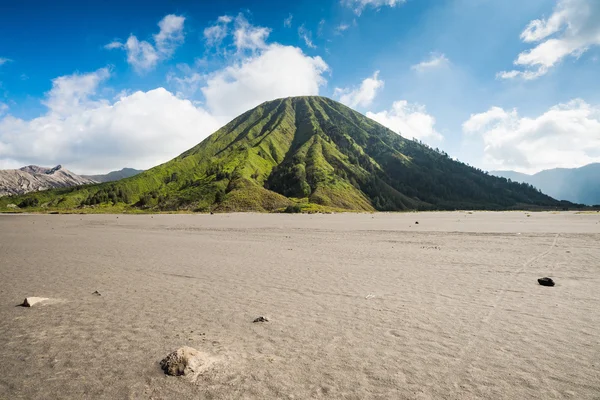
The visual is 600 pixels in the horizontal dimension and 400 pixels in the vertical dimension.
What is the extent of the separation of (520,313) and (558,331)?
1420mm

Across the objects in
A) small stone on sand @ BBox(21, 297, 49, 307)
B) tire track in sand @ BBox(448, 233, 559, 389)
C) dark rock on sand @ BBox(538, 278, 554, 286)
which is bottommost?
small stone on sand @ BBox(21, 297, 49, 307)

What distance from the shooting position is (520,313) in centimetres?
938

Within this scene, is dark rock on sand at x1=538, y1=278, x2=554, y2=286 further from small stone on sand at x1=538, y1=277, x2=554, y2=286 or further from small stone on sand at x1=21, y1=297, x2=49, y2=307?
small stone on sand at x1=21, y1=297, x2=49, y2=307

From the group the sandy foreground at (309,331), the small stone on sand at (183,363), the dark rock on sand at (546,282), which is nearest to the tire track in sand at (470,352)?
the sandy foreground at (309,331)

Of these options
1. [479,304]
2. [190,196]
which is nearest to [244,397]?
[479,304]

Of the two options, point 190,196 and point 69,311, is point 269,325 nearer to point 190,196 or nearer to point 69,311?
point 69,311

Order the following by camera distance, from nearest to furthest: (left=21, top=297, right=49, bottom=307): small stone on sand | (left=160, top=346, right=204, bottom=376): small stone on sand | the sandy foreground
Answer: the sandy foreground → (left=160, top=346, right=204, bottom=376): small stone on sand → (left=21, top=297, right=49, bottom=307): small stone on sand

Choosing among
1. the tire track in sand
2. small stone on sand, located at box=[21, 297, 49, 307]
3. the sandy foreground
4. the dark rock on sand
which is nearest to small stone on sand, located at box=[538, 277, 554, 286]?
the dark rock on sand

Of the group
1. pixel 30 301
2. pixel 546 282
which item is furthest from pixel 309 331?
pixel 546 282

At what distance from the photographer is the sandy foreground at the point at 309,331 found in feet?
18.5

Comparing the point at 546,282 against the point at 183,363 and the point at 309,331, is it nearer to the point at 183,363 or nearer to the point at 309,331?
the point at 309,331

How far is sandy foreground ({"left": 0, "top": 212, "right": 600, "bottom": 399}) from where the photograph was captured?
5.64 meters

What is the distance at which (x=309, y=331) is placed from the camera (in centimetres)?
826

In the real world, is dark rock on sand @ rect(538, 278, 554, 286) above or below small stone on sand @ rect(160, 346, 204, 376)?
above
